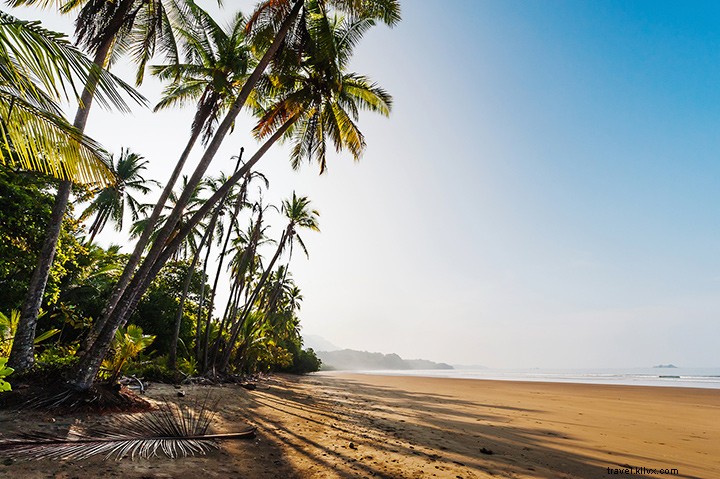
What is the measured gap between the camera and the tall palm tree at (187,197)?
6.87 m

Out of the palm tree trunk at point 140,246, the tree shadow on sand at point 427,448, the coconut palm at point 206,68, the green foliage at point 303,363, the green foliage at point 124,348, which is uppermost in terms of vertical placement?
the coconut palm at point 206,68

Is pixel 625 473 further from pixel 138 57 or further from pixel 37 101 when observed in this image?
pixel 138 57

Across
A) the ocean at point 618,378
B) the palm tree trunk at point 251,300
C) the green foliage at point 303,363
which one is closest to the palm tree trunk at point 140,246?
the palm tree trunk at point 251,300

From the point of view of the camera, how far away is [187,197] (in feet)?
28.0

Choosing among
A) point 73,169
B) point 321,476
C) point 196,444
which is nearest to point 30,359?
point 196,444

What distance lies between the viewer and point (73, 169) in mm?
3674

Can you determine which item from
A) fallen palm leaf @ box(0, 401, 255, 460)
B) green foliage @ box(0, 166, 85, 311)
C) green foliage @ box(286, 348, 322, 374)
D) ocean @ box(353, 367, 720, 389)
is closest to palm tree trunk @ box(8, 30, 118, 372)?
green foliage @ box(0, 166, 85, 311)

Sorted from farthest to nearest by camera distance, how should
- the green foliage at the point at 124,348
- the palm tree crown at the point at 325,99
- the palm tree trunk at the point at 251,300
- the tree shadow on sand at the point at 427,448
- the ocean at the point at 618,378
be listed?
the ocean at the point at 618,378
the palm tree trunk at the point at 251,300
the palm tree crown at the point at 325,99
the green foliage at the point at 124,348
the tree shadow on sand at the point at 427,448

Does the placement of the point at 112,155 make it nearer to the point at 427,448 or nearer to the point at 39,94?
the point at 39,94

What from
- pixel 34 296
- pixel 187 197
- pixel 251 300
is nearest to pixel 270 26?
pixel 187 197

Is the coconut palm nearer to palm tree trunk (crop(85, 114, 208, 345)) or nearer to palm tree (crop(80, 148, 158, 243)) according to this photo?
palm tree trunk (crop(85, 114, 208, 345))

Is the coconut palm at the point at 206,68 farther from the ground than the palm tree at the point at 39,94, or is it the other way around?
the coconut palm at the point at 206,68

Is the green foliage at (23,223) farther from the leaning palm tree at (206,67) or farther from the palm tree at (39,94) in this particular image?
the palm tree at (39,94)

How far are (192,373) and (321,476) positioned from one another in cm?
1301
